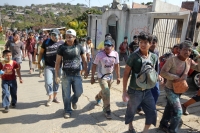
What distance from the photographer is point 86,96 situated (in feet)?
17.3

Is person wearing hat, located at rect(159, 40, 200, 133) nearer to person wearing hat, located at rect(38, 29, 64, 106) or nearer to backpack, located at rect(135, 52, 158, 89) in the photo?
backpack, located at rect(135, 52, 158, 89)

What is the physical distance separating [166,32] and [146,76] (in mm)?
7758

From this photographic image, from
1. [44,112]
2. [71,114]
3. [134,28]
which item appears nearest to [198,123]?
[71,114]

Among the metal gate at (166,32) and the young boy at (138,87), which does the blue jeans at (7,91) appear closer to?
the young boy at (138,87)

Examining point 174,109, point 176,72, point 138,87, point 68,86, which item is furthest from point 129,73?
point 68,86

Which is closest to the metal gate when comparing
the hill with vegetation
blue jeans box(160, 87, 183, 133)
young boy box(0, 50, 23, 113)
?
blue jeans box(160, 87, 183, 133)

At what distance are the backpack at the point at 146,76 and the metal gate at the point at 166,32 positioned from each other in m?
7.56

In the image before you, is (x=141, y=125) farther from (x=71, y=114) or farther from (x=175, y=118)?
(x=71, y=114)

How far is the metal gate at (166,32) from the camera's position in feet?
32.1

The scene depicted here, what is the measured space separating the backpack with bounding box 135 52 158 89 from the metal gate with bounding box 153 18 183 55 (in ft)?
24.8

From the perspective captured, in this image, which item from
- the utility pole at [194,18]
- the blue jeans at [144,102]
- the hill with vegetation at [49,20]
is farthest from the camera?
the hill with vegetation at [49,20]

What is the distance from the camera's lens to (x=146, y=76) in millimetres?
2754

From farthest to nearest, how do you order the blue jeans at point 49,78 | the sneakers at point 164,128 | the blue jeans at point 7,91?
the blue jeans at point 49,78 < the blue jeans at point 7,91 < the sneakers at point 164,128

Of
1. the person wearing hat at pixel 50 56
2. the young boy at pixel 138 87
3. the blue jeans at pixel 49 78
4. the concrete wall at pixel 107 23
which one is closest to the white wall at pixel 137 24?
the concrete wall at pixel 107 23
